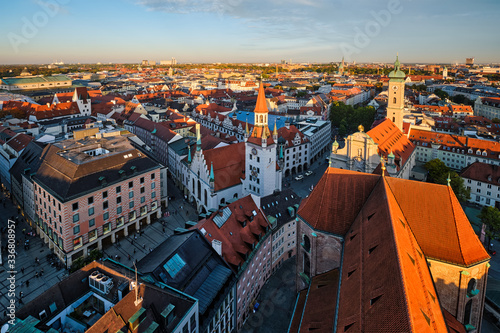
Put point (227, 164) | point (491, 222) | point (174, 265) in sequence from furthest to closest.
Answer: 1. point (227, 164)
2. point (491, 222)
3. point (174, 265)

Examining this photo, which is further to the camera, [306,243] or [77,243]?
[77,243]

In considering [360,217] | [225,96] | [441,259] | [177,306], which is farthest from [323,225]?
[225,96]

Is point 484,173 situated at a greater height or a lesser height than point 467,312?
greater

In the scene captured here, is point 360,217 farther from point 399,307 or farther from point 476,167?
point 476,167

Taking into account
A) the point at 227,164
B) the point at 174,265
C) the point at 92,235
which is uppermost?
the point at 227,164

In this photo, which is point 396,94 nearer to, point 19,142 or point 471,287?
point 471,287

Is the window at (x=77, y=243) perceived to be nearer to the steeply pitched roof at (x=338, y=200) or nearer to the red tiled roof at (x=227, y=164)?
the red tiled roof at (x=227, y=164)

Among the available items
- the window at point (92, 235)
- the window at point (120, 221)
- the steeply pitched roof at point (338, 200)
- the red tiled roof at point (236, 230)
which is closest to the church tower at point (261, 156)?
the red tiled roof at point (236, 230)

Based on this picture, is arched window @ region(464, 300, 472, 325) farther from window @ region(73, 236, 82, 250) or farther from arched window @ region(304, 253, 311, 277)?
window @ region(73, 236, 82, 250)

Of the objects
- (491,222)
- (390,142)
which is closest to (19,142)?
(390,142)
